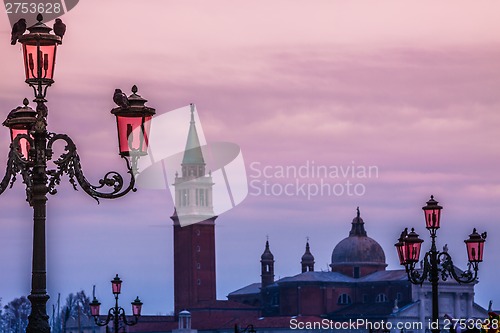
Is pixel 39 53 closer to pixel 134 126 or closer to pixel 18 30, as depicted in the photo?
pixel 18 30

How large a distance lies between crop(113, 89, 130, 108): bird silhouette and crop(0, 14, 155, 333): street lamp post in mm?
14

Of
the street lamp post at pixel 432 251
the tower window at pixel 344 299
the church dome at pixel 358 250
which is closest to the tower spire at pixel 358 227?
the church dome at pixel 358 250

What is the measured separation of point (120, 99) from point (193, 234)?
13055 centimetres

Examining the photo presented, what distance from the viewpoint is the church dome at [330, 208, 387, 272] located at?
502 feet

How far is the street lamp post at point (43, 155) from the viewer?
50.9ft

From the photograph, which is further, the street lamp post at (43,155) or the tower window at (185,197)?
the tower window at (185,197)

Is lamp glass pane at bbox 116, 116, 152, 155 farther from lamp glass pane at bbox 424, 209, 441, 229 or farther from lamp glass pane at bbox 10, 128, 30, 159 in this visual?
lamp glass pane at bbox 424, 209, 441, 229

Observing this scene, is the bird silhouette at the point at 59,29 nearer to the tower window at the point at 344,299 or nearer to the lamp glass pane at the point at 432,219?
the lamp glass pane at the point at 432,219

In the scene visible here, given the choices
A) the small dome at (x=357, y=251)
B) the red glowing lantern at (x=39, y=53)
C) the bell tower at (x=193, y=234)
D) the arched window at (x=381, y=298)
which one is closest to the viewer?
the red glowing lantern at (x=39, y=53)

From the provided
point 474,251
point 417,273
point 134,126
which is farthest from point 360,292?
point 134,126

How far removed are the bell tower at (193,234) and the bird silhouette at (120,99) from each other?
5096 inches

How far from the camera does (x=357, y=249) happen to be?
15362cm

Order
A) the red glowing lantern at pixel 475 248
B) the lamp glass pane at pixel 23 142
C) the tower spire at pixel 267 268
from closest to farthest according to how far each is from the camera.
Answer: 1. the lamp glass pane at pixel 23 142
2. the red glowing lantern at pixel 475 248
3. the tower spire at pixel 267 268

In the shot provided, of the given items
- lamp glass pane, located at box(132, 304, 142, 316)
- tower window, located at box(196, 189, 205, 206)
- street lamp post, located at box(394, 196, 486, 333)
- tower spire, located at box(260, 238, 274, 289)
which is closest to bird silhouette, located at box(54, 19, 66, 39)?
street lamp post, located at box(394, 196, 486, 333)
